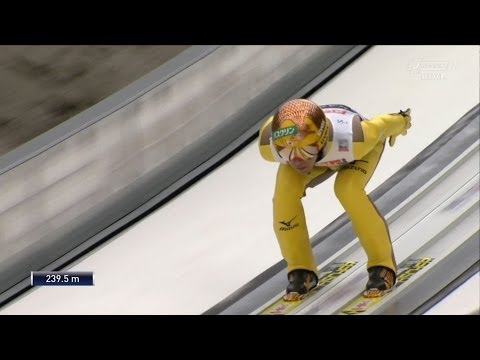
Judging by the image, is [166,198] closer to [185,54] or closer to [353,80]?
[185,54]

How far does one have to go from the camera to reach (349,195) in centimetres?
616

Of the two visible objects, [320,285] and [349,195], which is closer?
[349,195]

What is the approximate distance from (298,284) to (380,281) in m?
0.39

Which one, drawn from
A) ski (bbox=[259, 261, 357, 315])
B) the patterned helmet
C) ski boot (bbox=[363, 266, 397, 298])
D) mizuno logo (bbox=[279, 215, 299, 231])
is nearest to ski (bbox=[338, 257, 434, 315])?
ski boot (bbox=[363, 266, 397, 298])

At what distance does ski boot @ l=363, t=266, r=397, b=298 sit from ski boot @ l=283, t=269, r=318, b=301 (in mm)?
290

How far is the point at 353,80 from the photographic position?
8.15 meters

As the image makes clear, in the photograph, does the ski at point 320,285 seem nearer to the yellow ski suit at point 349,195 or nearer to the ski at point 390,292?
the yellow ski suit at point 349,195

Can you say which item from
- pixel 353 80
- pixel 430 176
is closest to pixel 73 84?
pixel 353 80

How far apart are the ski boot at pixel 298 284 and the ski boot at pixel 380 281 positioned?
0.29m

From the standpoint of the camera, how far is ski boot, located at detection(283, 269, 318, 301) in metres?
6.36

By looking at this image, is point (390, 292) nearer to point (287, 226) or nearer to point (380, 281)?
point (380, 281)

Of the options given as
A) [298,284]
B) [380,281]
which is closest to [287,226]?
[298,284]

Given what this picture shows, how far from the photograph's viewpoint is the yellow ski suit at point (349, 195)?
6180 millimetres

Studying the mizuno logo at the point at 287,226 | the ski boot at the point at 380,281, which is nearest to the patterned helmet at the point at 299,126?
the mizuno logo at the point at 287,226
